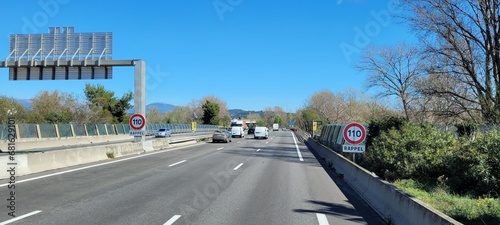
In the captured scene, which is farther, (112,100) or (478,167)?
(112,100)

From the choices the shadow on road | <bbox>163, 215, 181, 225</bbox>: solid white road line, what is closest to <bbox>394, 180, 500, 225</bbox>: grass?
the shadow on road

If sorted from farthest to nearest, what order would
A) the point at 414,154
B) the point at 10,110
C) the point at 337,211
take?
the point at 10,110 → the point at 414,154 → the point at 337,211

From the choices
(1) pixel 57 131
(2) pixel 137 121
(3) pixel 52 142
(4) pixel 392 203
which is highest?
(2) pixel 137 121

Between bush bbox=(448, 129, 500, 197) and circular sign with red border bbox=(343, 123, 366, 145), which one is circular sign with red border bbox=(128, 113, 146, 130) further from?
bush bbox=(448, 129, 500, 197)

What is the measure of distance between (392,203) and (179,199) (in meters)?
4.74

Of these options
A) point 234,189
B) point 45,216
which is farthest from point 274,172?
point 45,216

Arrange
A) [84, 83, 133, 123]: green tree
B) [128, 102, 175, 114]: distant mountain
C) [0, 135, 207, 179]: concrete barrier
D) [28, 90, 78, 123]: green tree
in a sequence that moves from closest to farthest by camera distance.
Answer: [0, 135, 207, 179]: concrete barrier < [28, 90, 78, 123]: green tree < [84, 83, 133, 123]: green tree < [128, 102, 175, 114]: distant mountain

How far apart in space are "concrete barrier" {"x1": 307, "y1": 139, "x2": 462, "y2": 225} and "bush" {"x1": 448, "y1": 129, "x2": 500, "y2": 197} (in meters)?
2.58

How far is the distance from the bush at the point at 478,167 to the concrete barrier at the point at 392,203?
2577 mm

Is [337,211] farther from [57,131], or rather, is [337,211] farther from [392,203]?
[57,131]

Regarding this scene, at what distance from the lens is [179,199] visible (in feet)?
32.0

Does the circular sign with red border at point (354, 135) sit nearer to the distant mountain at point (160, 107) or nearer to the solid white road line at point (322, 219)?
the solid white road line at point (322, 219)

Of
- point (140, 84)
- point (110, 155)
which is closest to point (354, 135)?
point (110, 155)

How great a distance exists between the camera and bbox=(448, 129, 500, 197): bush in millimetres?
10320
